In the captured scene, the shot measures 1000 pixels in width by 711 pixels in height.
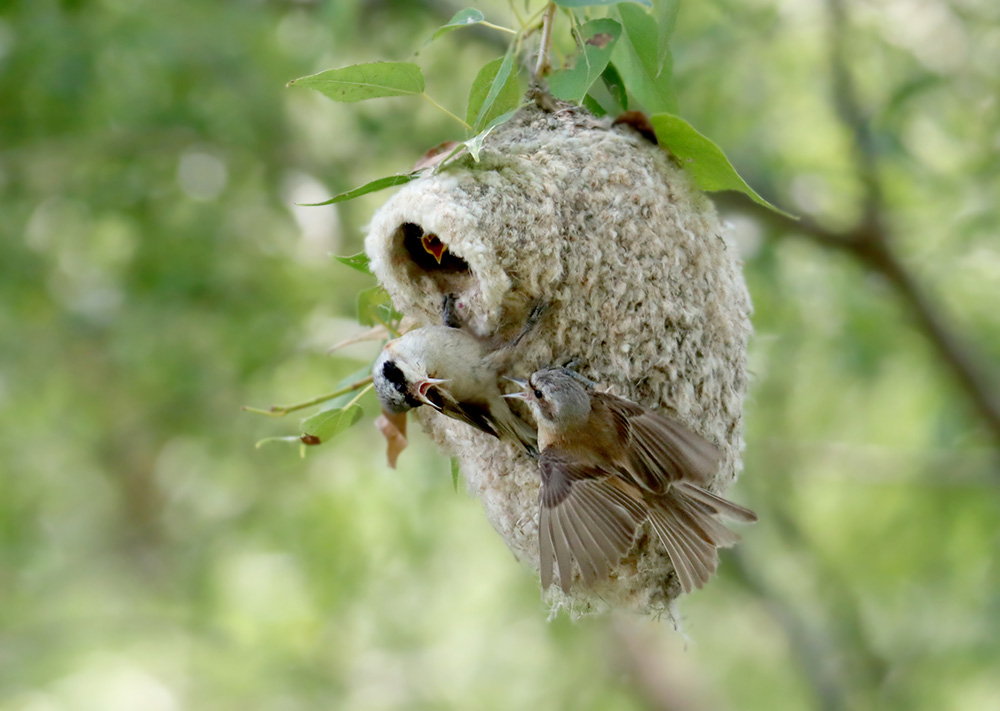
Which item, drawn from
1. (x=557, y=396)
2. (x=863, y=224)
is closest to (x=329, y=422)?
(x=557, y=396)

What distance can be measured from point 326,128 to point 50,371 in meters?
2.08

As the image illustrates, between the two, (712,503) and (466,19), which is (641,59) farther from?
(712,503)

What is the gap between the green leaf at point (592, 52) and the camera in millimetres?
1503

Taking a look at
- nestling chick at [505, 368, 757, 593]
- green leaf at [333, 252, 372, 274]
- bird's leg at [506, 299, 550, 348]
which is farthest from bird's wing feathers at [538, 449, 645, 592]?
green leaf at [333, 252, 372, 274]

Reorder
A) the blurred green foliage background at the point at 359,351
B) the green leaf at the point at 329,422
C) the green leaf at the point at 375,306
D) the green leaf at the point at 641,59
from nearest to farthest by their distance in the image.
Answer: the green leaf at the point at 641,59, the green leaf at the point at 329,422, the green leaf at the point at 375,306, the blurred green foliage background at the point at 359,351

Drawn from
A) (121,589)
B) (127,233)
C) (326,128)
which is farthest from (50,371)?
(121,589)

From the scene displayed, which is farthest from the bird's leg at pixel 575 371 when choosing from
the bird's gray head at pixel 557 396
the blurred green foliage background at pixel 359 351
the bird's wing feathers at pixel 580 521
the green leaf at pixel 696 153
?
the blurred green foliage background at pixel 359 351

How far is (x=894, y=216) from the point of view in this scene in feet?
14.1

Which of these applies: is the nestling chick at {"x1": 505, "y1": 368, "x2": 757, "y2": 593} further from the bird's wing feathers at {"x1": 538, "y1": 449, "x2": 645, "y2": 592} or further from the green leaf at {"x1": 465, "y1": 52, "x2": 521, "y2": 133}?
the green leaf at {"x1": 465, "y1": 52, "x2": 521, "y2": 133}

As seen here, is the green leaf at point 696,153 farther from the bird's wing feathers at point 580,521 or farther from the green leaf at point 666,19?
the bird's wing feathers at point 580,521

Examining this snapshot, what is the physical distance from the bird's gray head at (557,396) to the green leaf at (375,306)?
1.17 ft

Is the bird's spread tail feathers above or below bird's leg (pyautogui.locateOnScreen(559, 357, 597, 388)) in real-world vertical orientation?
below

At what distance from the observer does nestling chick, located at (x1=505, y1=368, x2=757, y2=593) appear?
4.91 feet

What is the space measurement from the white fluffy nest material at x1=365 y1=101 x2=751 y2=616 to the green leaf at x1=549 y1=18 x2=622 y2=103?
0.46 ft
